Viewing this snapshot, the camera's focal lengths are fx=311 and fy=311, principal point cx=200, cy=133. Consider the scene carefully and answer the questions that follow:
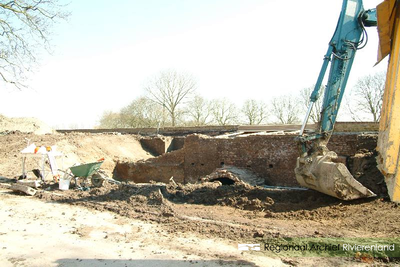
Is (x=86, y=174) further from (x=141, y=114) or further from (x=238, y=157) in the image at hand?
(x=141, y=114)

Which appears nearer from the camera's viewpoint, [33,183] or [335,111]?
[335,111]

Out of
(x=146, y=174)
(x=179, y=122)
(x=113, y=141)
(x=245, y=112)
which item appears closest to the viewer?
(x=146, y=174)

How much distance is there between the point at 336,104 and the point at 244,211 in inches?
142

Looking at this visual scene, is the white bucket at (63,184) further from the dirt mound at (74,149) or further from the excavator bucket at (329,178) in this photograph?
the excavator bucket at (329,178)

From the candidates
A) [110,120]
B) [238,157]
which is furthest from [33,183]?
[110,120]

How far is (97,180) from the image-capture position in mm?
11398

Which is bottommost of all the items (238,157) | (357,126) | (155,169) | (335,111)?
(155,169)

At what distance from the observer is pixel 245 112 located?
41750mm

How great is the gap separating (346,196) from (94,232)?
5.77 m

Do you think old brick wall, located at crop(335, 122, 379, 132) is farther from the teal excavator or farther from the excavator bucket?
the excavator bucket

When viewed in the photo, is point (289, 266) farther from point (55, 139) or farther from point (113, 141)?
point (113, 141)

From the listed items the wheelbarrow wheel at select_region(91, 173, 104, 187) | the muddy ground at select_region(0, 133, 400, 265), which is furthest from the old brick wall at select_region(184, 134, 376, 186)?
the wheelbarrow wheel at select_region(91, 173, 104, 187)

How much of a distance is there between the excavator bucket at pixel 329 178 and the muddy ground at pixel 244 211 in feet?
0.95

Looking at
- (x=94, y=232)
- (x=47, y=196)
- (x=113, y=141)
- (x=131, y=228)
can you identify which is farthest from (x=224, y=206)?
(x=113, y=141)
